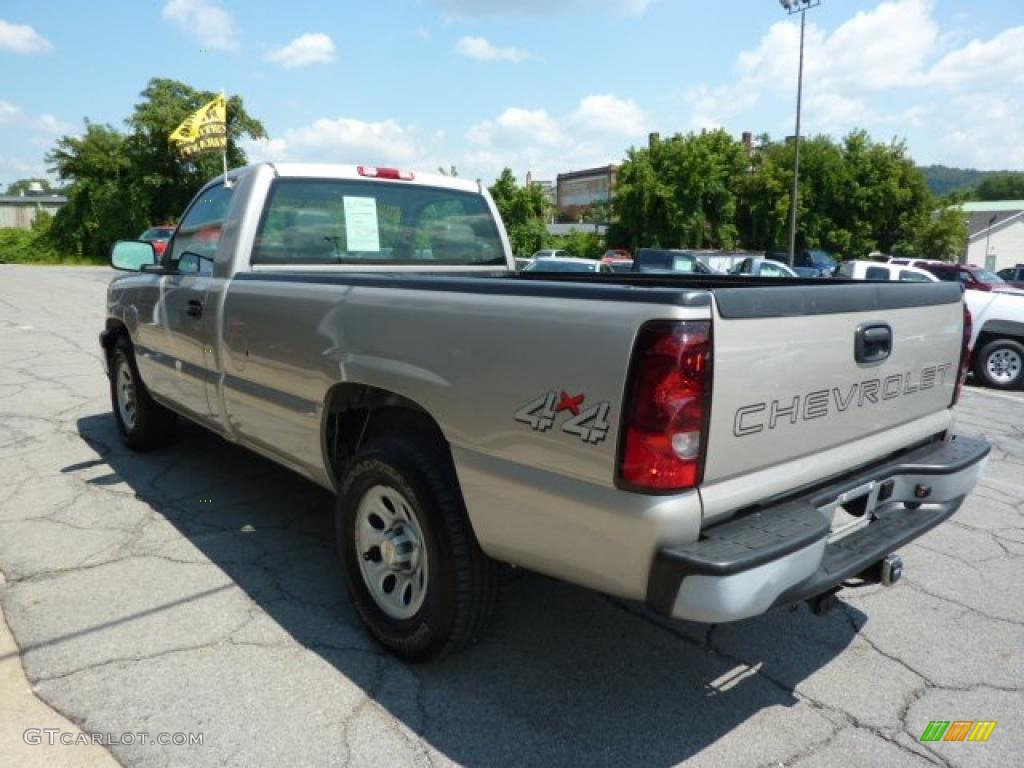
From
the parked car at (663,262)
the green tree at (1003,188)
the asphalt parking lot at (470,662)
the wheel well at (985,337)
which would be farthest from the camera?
the green tree at (1003,188)

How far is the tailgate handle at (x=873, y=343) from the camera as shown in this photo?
8.00ft

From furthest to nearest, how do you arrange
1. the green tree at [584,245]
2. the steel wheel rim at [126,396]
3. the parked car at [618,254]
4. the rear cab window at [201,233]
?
1. the green tree at [584,245]
2. the parked car at [618,254]
3. the steel wheel rim at [126,396]
4. the rear cab window at [201,233]

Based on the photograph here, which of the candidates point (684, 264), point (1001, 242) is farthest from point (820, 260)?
point (1001, 242)

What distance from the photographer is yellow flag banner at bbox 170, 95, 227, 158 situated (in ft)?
47.9

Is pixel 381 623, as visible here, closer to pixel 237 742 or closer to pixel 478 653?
pixel 478 653

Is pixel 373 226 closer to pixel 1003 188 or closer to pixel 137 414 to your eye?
pixel 137 414

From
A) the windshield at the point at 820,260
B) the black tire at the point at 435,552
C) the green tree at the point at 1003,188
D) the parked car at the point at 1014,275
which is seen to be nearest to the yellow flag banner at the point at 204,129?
the black tire at the point at 435,552

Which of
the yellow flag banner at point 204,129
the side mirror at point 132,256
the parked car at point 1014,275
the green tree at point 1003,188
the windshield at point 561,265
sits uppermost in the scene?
the green tree at point 1003,188

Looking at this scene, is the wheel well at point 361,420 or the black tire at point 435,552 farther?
the wheel well at point 361,420

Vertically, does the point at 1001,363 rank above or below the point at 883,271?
below

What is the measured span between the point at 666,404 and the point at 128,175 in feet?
158

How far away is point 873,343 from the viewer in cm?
250

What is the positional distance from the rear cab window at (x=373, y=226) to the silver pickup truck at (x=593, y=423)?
53 mm

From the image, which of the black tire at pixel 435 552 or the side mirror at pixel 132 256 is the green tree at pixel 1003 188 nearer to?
the side mirror at pixel 132 256
